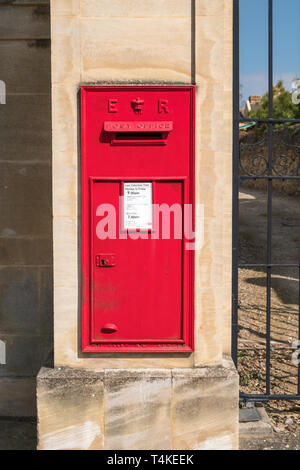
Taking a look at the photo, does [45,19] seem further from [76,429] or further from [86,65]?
[76,429]

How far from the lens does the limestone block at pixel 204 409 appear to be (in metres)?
3.28

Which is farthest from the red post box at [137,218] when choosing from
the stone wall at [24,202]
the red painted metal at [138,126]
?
the stone wall at [24,202]

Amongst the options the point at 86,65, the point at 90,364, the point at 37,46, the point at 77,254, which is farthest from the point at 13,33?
the point at 90,364

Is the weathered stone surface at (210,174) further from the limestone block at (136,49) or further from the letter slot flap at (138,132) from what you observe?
the letter slot flap at (138,132)

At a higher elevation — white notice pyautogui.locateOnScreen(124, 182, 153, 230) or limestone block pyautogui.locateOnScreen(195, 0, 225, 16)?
limestone block pyautogui.locateOnScreen(195, 0, 225, 16)

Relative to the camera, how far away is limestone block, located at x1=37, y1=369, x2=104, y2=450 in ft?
10.7

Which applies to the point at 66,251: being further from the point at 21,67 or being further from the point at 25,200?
the point at 21,67

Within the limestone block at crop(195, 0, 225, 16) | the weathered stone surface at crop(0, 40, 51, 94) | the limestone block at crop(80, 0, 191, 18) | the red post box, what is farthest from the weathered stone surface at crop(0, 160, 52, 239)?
the limestone block at crop(195, 0, 225, 16)

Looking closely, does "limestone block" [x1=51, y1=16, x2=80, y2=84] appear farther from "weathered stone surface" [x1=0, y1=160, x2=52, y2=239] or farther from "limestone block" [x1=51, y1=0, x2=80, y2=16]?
"weathered stone surface" [x1=0, y1=160, x2=52, y2=239]

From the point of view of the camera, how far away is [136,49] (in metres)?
3.28

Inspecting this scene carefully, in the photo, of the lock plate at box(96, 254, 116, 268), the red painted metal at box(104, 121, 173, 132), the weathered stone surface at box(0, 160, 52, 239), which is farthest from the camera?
the weathered stone surface at box(0, 160, 52, 239)

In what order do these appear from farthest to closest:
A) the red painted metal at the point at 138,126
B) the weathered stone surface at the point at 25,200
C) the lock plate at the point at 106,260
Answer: the weathered stone surface at the point at 25,200 → the lock plate at the point at 106,260 → the red painted metal at the point at 138,126

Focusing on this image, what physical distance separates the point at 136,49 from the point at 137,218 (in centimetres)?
116
